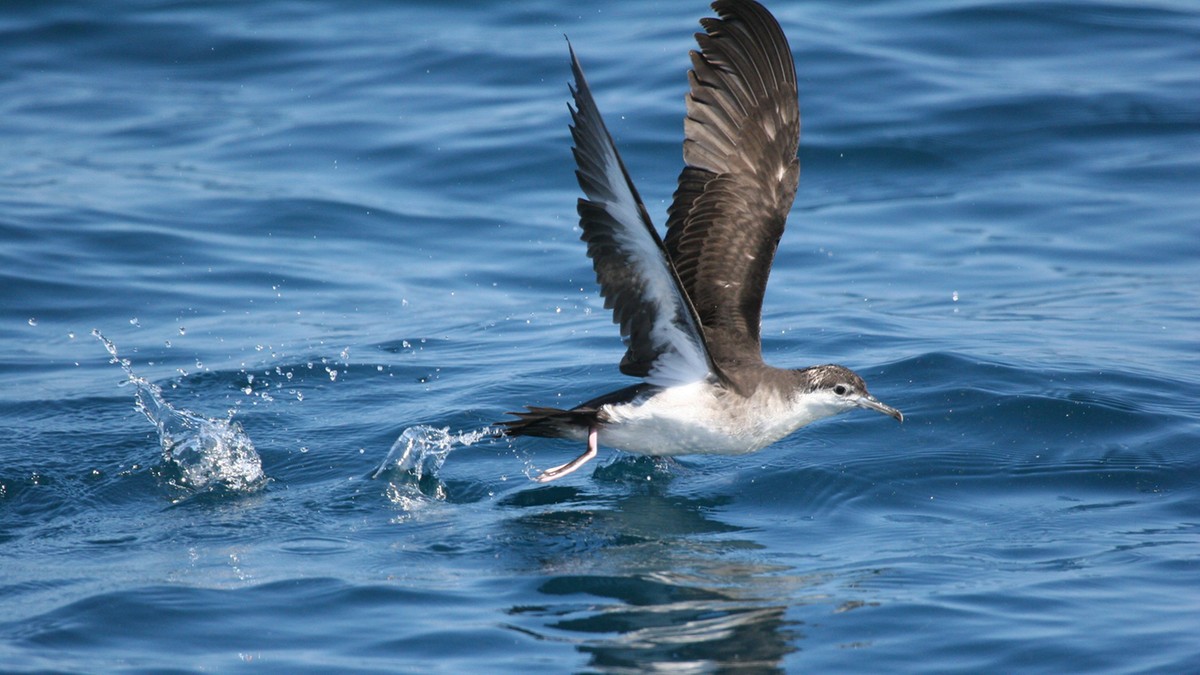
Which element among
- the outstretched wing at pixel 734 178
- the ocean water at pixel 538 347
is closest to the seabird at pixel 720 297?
the outstretched wing at pixel 734 178

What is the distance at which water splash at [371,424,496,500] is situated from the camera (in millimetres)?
7438

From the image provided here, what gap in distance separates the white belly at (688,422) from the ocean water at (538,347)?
34 cm

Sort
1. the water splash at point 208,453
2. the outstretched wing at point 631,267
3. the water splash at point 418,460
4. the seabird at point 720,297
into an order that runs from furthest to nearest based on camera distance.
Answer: the water splash at point 418,460 → the water splash at point 208,453 → the seabird at point 720,297 → the outstretched wing at point 631,267

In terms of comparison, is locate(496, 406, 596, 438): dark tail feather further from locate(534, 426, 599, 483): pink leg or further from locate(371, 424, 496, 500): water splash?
locate(371, 424, 496, 500): water splash

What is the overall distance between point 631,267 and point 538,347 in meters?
3.60

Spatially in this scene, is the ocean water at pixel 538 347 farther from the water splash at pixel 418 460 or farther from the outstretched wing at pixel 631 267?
the outstretched wing at pixel 631 267

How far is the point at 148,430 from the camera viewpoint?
809 cm

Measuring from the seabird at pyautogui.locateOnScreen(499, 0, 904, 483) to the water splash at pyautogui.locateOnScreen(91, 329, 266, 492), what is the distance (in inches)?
56.4

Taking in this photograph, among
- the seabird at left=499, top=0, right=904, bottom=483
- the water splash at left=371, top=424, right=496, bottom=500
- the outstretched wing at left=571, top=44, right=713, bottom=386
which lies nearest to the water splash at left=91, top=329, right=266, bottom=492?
the water splash at left=371, top=424, right=496, bottom=500

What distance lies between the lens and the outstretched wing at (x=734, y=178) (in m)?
7.54

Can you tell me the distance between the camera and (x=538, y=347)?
10.0m

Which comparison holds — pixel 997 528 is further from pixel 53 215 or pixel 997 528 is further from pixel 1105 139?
pixel 53 215

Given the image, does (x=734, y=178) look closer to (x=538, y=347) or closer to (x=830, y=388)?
(x=830, y=388)

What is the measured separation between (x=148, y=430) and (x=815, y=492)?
3911 mm
